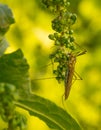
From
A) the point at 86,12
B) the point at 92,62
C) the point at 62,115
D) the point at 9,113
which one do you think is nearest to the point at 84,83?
the point at 92,62

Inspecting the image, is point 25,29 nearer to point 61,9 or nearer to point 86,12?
point 86,12

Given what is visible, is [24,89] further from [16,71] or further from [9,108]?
[9,108]

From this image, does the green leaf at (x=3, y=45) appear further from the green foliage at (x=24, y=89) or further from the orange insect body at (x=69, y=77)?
the orange insect body at (x=69, y=77)

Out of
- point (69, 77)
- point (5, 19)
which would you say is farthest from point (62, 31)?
point (69, 77)

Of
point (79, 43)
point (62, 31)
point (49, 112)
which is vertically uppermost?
point (62, 31)

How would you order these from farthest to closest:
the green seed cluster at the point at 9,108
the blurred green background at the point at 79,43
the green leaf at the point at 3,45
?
the blurred green background at the point at 79,43 → the green leaf at the point at 3,45 → the green seed cluster at the point at 9,108

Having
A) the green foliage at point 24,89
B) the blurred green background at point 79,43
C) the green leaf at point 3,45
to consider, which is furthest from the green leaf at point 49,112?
the blurred green background at point 79,43
